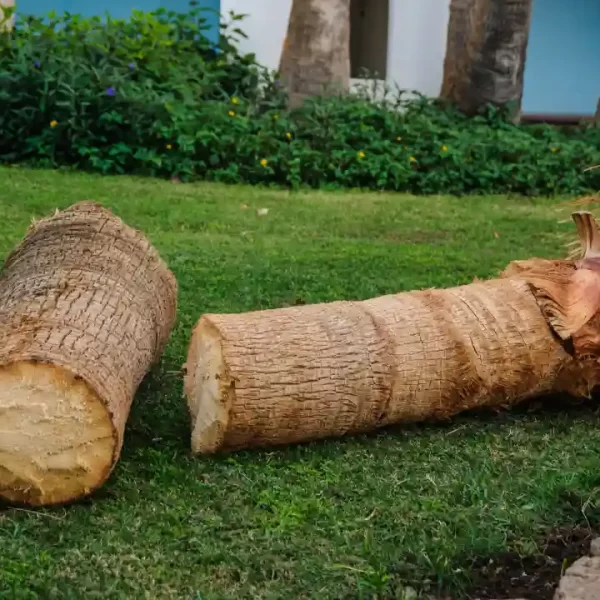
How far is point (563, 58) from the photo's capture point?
39.2ft

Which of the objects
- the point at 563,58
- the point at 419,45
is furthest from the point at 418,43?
the point at 563,58

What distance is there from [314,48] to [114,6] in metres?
2.70

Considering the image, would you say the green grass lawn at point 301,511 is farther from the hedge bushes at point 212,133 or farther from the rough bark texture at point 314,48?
the rough bark texture at point 314,48

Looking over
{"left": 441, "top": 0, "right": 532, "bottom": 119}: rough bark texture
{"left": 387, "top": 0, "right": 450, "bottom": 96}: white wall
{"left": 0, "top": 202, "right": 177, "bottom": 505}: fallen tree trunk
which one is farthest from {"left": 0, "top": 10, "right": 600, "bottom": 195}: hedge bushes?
{"left": 0, "top": 202, "right": 177, "bottom": 505}: fallen tree trunk

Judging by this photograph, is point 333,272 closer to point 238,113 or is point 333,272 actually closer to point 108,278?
point 108,278

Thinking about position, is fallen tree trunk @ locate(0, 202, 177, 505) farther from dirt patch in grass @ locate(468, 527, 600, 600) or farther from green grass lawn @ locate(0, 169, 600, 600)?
dirt patch in grass @ locate(468, 527, 600, 600)

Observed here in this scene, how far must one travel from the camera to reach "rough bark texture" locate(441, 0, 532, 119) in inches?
396

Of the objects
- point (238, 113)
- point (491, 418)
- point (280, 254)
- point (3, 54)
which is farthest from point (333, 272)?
point (3, 54)

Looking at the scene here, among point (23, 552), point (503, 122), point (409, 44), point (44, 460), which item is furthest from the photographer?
point (409, 44)

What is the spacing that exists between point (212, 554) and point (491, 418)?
1487 mm

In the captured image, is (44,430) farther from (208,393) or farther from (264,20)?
(264,20)

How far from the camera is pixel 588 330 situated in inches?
145

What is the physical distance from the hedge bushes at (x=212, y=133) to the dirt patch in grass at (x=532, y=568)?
6104 mm

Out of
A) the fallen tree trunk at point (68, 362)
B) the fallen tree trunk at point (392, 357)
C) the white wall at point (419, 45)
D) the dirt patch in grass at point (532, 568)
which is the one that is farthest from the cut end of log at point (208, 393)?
the white wall at point (419, 45)
